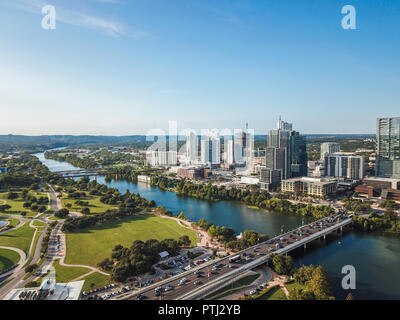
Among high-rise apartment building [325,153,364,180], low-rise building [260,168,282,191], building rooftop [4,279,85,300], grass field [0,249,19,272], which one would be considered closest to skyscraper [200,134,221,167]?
low-rise building [260,168,282,191]

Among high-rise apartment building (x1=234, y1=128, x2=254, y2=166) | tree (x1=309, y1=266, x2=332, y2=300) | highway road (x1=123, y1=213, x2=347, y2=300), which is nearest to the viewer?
tree (x1=309, y1=266, x2=332, y2=300)

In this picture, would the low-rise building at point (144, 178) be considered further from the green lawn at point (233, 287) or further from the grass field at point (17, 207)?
the green lawn at point (233, 287)

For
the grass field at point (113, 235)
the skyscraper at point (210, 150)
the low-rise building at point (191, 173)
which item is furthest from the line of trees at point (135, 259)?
the skyscraper at point (210, 150)

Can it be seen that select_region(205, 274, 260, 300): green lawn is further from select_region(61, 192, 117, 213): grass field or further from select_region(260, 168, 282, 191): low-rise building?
select_region(260, 168, 282, 191): low-rise building

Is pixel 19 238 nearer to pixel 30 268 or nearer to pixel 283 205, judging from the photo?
pixel 30 268

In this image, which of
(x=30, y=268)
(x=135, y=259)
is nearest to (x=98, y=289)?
(x=135, y=259)
